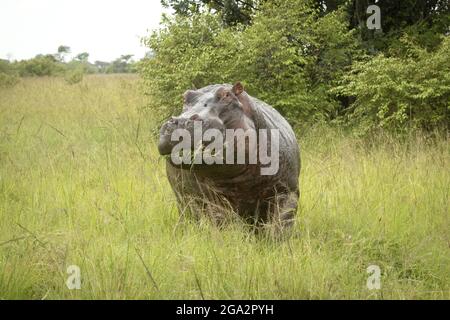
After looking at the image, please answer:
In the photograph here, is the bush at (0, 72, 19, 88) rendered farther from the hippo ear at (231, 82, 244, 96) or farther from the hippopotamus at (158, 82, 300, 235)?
the hippo ear at (231, 82, 244, 96)

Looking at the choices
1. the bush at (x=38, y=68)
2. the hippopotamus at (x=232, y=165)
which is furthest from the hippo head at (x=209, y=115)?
the bush at (x=38, y=68)

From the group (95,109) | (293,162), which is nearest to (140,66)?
(95,109)

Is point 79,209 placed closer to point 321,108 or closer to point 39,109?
point 321,108

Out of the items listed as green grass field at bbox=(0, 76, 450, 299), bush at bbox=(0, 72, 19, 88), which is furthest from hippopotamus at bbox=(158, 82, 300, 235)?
bush at bbox=(0, 72, 19, 88)

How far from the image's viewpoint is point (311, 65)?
10.1m

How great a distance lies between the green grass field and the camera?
3184mm

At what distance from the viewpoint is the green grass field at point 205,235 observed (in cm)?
318

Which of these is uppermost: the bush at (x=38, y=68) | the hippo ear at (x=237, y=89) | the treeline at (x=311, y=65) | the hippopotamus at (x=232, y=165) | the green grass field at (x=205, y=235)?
the bush at (x=38, y=68)

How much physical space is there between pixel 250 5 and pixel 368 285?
8.78m

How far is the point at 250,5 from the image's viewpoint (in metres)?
11.1

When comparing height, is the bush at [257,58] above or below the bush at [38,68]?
below

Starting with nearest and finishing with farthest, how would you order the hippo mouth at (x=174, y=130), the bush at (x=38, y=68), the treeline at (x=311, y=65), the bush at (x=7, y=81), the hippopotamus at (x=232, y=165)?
1. the hippo mouth at (x=174, y=130)
2. the hippopotamus at (x=232, y=165)
3. the treeline at (x=311, y=65)
4. the bush at (x=7, y=81)
5. the bush at (x=38, y=68)

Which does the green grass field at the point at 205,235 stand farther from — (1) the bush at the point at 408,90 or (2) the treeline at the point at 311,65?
(2) the treeline at the point at 311,65

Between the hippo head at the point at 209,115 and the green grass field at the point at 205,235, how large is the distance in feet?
2.42
